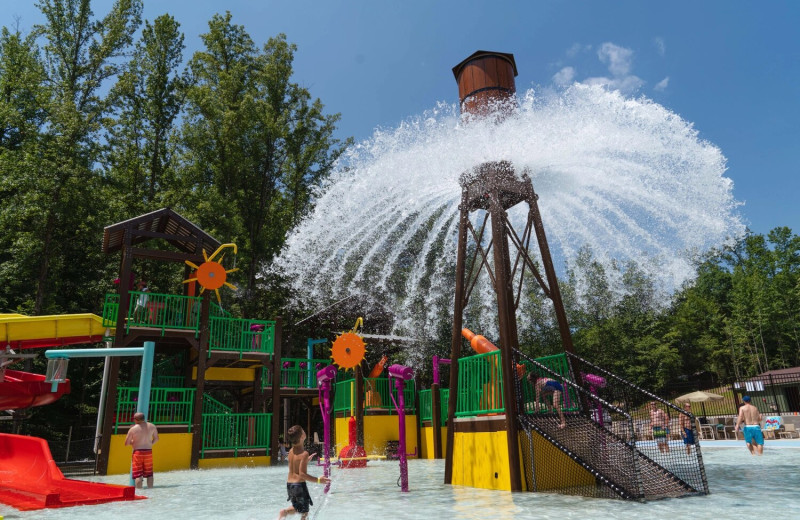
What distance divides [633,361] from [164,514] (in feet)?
155

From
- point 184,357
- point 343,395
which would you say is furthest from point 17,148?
point 343,395

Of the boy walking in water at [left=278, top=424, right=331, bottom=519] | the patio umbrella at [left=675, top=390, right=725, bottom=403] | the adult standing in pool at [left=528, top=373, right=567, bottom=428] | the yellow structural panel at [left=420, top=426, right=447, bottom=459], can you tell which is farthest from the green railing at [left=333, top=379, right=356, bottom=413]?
the patio umbrella at [left=675, top=390, right=725, bottom=403]

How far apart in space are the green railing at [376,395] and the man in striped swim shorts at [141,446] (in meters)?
10.0

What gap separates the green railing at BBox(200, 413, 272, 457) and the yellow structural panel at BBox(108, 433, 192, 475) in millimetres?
781

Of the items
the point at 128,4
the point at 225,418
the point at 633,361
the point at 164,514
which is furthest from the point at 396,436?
the point at 633,361

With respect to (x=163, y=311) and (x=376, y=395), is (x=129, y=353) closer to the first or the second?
(x=163, y=311)

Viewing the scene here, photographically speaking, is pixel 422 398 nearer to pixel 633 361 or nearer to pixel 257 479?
pixel 257 479

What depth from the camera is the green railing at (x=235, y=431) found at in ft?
58.2

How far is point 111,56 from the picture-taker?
1212 inches

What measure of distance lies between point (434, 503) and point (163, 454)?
11.7m

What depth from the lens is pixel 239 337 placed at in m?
→ 19.3

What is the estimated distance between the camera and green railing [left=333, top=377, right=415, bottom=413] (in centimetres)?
2077

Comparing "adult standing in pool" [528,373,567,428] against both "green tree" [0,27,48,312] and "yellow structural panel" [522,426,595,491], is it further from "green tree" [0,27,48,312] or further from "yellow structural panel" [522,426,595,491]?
"green tree" [0,27,48,312]

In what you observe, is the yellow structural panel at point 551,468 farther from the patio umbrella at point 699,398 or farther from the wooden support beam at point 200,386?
the patio umbrella at point 699,398
